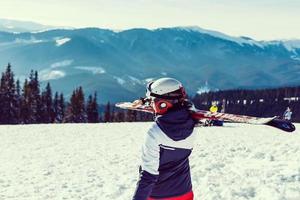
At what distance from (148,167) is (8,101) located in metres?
69.5

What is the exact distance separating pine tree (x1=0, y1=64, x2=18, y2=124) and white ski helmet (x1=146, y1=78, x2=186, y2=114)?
225ft

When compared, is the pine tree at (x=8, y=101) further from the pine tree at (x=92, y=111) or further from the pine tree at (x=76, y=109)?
the pine tree at (x=92, y=111)

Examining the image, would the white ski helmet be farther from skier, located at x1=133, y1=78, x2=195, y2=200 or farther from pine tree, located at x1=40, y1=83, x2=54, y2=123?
pine tree, located at x1=40, y1=83, x2=54, y2=123

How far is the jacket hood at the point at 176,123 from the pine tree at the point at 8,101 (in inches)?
2692

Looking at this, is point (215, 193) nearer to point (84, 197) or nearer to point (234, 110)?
point (84, 197)

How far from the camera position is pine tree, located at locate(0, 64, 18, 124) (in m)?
70.9

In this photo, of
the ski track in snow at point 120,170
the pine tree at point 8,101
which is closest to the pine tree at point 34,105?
the pine tree at point 8,101

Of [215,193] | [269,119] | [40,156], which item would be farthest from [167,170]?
[40,156]

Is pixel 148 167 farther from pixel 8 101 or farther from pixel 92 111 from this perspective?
pixel 92 111

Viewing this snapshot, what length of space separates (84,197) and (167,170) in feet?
23.5

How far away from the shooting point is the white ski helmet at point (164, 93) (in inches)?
194

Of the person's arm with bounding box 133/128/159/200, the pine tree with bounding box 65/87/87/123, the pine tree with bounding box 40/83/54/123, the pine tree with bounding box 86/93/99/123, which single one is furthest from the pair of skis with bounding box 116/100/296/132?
the pine tree with bounding box 86/93/99/123

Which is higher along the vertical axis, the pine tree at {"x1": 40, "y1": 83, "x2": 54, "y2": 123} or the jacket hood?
the jacket hood

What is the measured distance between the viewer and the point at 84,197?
12.0 m
